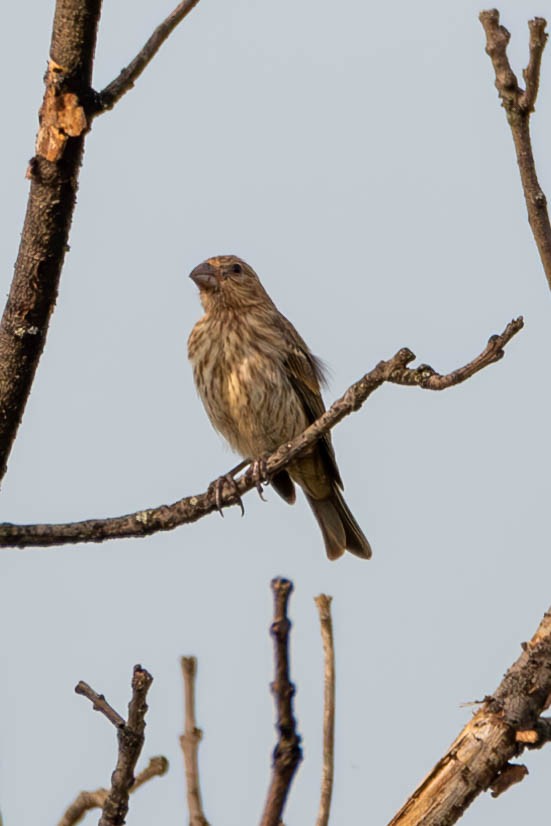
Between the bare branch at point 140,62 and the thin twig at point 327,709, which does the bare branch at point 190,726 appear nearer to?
the thin twig at point 327,709

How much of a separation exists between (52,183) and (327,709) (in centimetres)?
175

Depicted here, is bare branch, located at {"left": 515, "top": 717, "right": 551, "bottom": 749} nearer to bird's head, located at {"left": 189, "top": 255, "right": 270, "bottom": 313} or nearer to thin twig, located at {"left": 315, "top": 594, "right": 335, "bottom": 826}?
thin twig, located at {"left": 315, "top": 594, "right": 335, "bottom": 826}

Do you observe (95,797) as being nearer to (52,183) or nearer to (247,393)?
(52,183)

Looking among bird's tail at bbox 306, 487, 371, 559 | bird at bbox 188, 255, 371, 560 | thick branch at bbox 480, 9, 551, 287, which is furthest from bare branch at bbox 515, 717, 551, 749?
bird's tail at bbox 306, 487, 371, 559

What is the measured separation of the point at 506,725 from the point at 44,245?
1838 millimetres

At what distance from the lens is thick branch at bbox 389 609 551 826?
3.09 metres

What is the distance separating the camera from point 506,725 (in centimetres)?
325

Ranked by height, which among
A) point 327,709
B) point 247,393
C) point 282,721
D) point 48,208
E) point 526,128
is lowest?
point 282,721

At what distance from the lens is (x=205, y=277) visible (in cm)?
795

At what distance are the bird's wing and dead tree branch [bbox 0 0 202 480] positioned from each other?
11.3 feet

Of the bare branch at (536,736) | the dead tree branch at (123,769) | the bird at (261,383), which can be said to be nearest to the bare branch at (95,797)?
the dead tree branch at (123,769)

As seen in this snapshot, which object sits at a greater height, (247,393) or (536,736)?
(247,393)

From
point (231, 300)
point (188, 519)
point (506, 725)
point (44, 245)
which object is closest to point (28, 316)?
point (44, 245)

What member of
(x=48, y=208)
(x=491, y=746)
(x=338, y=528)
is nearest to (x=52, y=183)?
(x=48, y=208)
